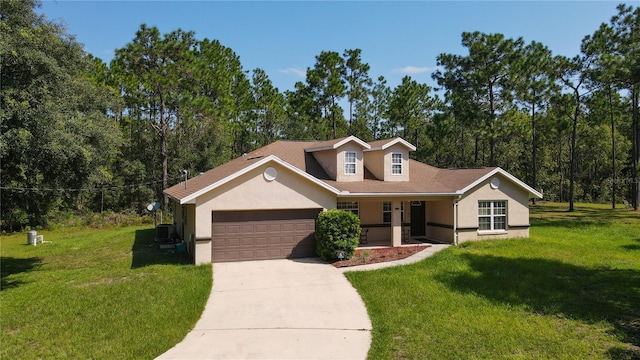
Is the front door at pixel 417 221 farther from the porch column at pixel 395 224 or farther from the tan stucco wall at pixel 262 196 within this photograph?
the tan stucco wall at pixel 262 196

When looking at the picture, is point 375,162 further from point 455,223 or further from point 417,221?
point 455,223

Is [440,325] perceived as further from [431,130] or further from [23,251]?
[431,130]

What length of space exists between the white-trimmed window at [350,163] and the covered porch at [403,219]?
1.56 meters

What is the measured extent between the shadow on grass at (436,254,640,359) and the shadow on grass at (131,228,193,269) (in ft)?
32.4

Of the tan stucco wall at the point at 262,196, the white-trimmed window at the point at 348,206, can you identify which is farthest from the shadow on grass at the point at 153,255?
the white-trimmed window at the point at 348,206

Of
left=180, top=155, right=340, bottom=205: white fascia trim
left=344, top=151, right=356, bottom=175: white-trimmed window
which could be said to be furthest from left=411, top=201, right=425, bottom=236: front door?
left=180, top=155, right=340, bottom=205: white fascia trim

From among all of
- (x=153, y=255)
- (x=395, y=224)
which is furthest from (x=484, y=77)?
(x=153, y=255)

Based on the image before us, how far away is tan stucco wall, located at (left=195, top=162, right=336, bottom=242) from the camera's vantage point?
1512cm

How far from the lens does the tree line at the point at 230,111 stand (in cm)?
1268

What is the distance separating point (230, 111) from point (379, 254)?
29.6 m

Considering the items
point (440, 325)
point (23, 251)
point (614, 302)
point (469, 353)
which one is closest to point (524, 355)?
point (469, 353)

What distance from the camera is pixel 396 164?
2012 cm

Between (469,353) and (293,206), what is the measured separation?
9.63 metres

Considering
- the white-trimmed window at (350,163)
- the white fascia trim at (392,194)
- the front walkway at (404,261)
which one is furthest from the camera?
the white-trimmed window at (350,163)
